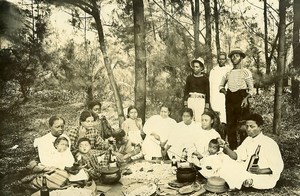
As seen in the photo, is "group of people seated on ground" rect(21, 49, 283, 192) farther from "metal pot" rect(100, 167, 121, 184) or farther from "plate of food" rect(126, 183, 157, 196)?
"plate of food" rect(126, 183, 157, 196)

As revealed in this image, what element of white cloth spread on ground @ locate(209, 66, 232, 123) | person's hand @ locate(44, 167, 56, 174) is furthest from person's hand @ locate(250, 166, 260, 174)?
person's hand @ locate(44, 167, 56, 174)

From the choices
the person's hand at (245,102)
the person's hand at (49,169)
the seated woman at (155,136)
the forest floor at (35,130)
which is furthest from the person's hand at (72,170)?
the person's hand at (245,102)

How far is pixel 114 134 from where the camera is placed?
12.5 ft

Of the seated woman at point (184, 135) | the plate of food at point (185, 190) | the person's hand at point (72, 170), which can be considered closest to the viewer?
the plate of food at point (185, 190)

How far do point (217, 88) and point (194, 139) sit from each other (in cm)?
52

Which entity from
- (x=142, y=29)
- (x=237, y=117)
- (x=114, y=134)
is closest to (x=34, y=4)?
(x=142, y=29)

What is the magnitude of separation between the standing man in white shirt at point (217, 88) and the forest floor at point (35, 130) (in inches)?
11.5

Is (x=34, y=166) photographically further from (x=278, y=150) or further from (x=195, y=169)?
(x=278, y=150)

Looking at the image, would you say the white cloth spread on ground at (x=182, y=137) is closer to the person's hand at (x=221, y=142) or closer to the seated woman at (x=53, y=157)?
the person's hand at (x=221, y=142)

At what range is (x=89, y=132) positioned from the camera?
3.74m

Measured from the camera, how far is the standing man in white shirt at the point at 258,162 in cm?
355

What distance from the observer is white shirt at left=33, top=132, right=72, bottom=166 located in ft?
12.0

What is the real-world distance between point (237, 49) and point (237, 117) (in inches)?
24.4

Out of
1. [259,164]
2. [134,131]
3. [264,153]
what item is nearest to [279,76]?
[264,153]
